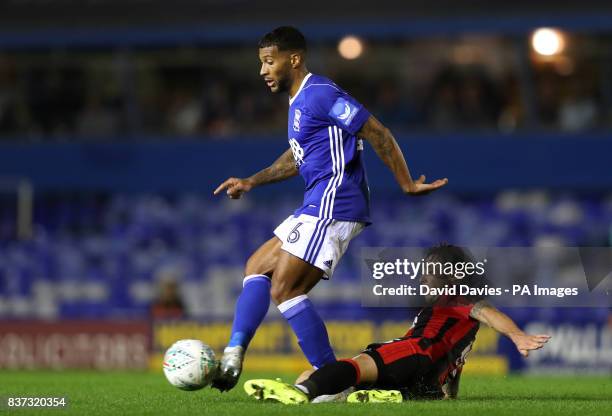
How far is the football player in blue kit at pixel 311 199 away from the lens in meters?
7.02

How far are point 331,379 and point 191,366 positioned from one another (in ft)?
2.69

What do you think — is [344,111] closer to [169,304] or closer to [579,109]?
[169,304]

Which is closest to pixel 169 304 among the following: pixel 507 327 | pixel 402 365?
pixel 402 365

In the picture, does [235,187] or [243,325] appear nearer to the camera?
[243,325]

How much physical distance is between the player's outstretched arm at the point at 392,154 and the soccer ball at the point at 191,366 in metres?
1.48

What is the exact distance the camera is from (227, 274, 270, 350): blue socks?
23.5ft

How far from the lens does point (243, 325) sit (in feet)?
23.7

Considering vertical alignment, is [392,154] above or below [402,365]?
above

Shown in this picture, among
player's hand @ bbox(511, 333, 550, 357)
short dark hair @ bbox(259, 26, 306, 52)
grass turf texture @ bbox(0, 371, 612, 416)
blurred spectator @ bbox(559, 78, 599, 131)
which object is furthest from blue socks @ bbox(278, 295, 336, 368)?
blurred spectator @ bbox(559, 78, 599, 131)

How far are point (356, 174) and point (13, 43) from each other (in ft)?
48.3

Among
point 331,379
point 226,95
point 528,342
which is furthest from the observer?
point 226,95

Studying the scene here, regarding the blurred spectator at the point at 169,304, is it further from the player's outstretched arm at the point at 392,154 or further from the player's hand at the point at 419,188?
the player's hand at the point at 419,188

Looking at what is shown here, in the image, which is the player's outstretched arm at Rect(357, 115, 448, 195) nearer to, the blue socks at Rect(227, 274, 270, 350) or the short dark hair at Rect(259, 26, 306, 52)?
the short dark hair at Rect(259, 26, 306, 52)

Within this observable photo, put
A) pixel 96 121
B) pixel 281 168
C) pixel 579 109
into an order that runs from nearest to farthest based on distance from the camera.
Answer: pixel 281 168, pixel 579 109, pixel 96 121
